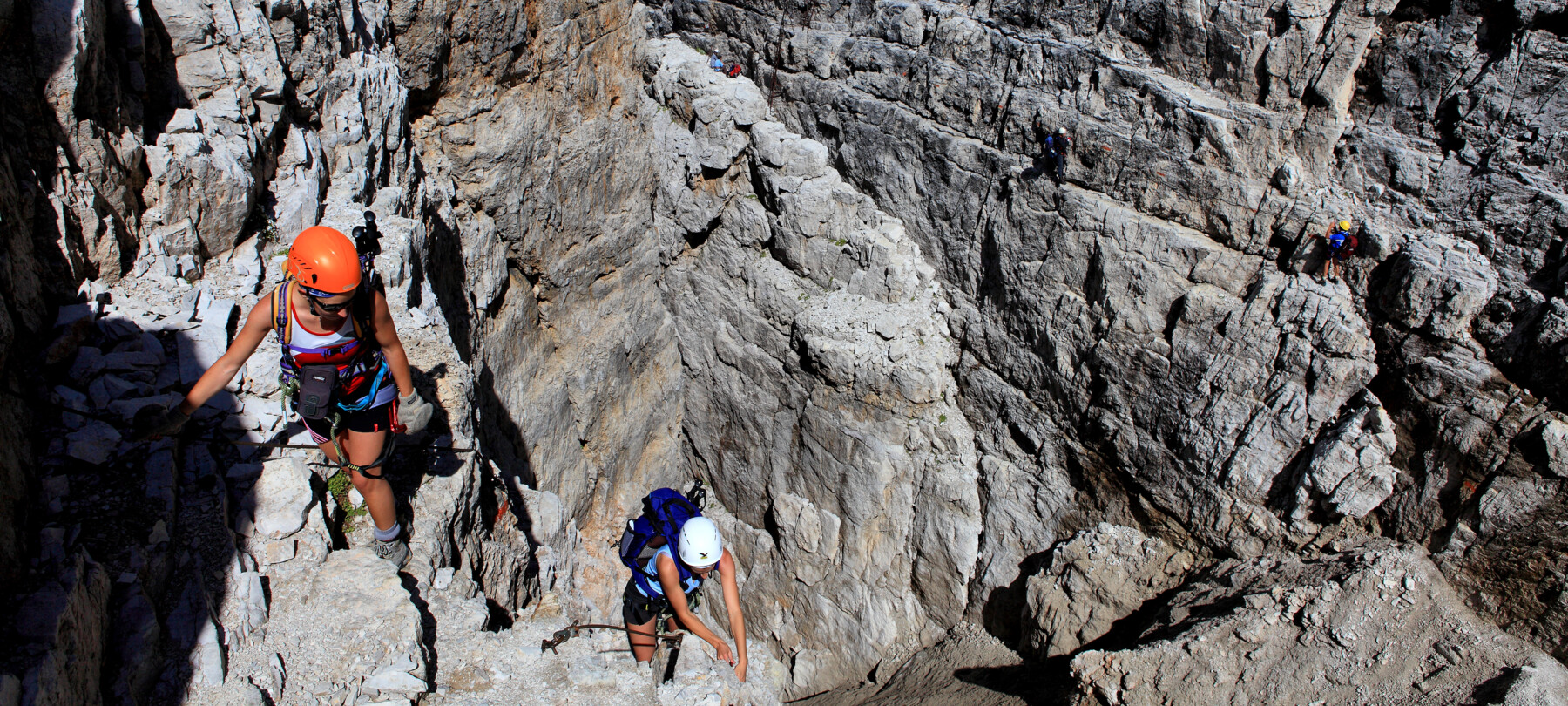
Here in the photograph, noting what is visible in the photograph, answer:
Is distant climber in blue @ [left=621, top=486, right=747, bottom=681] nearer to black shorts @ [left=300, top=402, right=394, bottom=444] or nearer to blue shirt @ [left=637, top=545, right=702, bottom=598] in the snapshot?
blue shirt @ [left=637, top=545, right=702, bottom=598]

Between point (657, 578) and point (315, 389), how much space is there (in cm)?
339

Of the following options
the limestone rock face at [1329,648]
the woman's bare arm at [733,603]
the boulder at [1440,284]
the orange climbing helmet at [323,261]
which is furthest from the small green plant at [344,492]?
the boulder at [1440,284]

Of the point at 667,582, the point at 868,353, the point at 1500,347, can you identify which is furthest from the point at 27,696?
the point at 1500,347

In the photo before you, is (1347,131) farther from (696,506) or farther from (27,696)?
(27,696)

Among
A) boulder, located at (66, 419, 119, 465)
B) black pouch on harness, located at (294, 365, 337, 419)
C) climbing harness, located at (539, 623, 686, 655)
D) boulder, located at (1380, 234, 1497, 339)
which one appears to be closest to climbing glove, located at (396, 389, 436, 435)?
black pouch on harness, located at (294, 365, 337, 419)

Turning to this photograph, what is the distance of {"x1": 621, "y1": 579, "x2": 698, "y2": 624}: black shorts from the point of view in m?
7.17

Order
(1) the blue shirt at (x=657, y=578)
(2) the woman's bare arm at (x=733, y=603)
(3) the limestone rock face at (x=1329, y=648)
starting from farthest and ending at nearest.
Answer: (3) the limestone rock face at (x=1329, y=648), (1) the blue shirt at (x=657, y=578), (2) the woman's bare arm at (x=733, y=603)

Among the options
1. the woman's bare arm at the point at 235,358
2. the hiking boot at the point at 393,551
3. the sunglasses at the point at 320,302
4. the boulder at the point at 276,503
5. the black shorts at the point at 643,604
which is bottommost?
the black shorts at the point at 643,604

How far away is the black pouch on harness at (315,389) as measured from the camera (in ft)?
15.6

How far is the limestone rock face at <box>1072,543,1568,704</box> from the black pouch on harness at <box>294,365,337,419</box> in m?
8.13

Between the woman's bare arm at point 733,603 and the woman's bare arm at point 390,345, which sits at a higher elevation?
the woman's bare arm at point 390,345

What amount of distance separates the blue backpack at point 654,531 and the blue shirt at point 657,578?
1cm

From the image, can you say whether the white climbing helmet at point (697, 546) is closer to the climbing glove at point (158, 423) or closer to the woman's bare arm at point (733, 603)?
the woman's bare arm at point (733, 603)

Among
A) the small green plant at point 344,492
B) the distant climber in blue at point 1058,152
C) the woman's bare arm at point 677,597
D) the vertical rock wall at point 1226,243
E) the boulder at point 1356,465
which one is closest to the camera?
the small green plant at point 344,492
